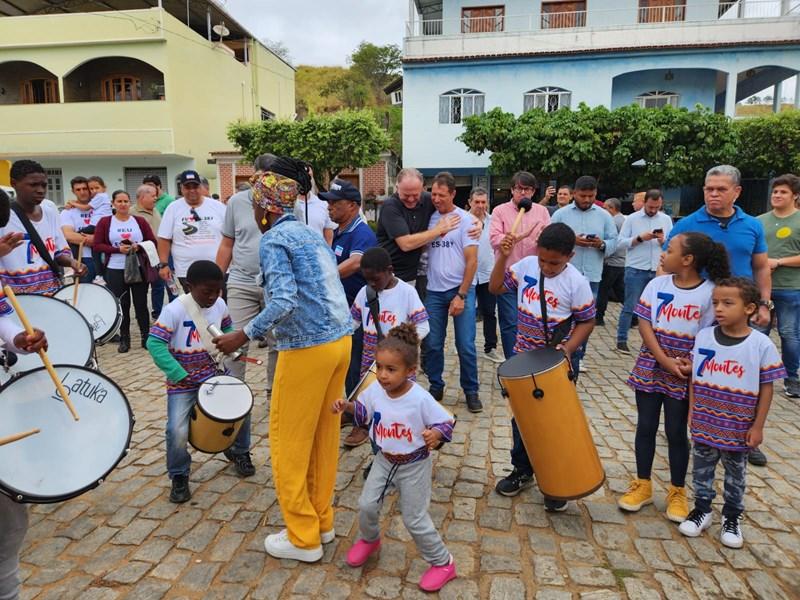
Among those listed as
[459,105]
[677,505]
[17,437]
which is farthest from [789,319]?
[459,105]

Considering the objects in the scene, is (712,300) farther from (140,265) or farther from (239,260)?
(140,265)

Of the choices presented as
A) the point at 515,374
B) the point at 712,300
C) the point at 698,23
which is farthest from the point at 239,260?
the point at 698,23

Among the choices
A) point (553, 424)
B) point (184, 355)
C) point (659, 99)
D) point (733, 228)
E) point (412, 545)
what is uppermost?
point (659, 99)

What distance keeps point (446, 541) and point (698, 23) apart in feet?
81.7

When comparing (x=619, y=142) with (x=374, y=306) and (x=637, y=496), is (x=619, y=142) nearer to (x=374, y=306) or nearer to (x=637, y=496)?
(x=374, y=306)

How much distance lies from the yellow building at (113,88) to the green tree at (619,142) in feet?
42.6

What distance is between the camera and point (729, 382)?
3078mm

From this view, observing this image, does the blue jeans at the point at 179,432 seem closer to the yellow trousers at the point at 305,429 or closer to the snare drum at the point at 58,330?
the snare drum at the point at 58,330

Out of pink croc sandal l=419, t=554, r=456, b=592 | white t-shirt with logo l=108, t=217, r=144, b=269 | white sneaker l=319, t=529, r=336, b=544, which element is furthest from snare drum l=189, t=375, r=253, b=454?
white t-shirt with logo l=108, t=217, r=144, b=269

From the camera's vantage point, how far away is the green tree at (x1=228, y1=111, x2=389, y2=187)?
20.5 m

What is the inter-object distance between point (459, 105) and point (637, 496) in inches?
865

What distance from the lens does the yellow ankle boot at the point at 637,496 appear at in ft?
11.5

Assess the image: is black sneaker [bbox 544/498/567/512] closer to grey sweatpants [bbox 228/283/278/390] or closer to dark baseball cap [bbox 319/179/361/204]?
grey sweatpants [bbox 228/283/278/390]

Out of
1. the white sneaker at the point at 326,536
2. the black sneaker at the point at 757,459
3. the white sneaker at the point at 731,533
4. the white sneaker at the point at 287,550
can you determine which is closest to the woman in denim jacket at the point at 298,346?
the white sneaker at the point at 287,550
